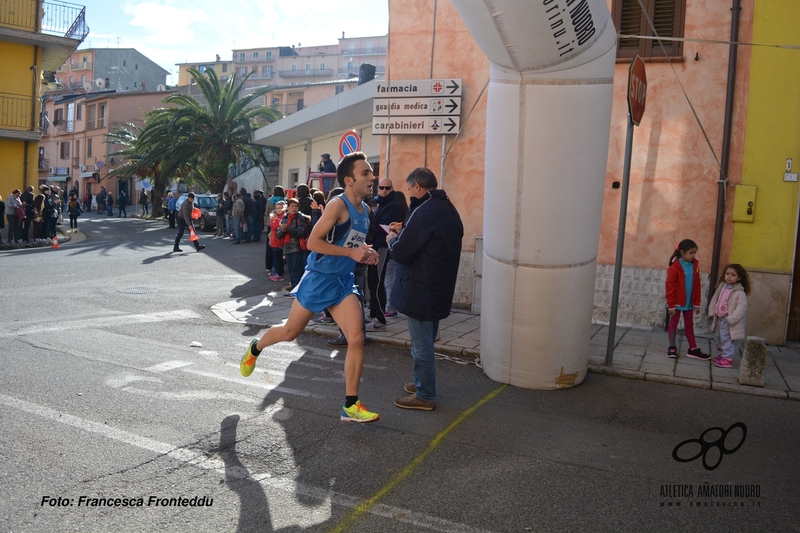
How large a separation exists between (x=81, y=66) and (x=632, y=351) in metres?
84.1

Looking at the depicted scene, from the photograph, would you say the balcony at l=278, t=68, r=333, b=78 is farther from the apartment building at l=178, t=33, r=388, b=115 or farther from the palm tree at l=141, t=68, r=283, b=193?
the palm tree at l=141, t=68, r=283, b=193

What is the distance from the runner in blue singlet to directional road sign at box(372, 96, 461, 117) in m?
5.84

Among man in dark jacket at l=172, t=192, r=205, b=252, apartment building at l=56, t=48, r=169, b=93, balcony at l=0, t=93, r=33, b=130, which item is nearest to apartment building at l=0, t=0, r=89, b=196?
balcony at l=0, t=93, r=33, b=130

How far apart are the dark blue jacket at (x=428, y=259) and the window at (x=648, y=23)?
6.00m

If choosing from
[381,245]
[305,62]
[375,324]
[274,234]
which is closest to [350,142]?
[274,234]

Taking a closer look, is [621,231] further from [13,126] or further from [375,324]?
[13,126]

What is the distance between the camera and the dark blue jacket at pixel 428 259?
5.64m

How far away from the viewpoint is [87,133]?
214 feet

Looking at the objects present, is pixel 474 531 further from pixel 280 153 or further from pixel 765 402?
pixel 280 153

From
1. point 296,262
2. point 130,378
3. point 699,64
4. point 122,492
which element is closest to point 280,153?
point 296,262

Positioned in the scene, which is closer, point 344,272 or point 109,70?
point 344,272

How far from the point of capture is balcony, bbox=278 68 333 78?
9688 centimetres

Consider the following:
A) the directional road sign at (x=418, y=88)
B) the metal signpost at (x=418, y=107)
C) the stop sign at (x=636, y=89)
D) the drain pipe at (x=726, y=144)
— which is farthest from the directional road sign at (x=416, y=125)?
the stop sign at (x=636, y=89)

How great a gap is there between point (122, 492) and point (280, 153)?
32298 mm
